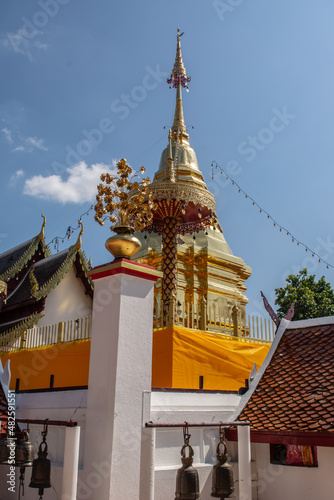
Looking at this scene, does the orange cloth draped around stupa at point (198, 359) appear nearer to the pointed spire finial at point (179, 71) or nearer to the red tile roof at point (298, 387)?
the red tile roof at point (298, 387)

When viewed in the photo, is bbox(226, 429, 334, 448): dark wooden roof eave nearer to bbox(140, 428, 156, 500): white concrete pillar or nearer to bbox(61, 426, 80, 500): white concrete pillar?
bbox(140, 428, 156, 500): white concrete pillar

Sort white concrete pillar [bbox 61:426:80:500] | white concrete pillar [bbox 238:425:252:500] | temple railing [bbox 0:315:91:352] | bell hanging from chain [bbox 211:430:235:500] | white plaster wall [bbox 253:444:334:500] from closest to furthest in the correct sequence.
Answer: white concrete pillar [bbox 61:426:80:500], bell hanging from chain [bbox 211:430:235:500], white concrete pillar [bbox 238:425:252:500], white plaster wall [bbox 253:444:334:500], temple railing [bbox 0:315:91:352]

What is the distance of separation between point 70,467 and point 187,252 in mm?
17259


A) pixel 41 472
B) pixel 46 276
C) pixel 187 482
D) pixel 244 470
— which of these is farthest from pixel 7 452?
pixel 46 276

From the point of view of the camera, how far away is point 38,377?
35.2 feet

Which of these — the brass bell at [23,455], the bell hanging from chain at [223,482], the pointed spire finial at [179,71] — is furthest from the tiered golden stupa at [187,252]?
the brass bell at [23,455]

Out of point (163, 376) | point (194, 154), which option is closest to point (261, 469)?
point (163, 376)

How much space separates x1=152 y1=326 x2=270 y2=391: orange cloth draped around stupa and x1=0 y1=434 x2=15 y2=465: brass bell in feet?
11.2

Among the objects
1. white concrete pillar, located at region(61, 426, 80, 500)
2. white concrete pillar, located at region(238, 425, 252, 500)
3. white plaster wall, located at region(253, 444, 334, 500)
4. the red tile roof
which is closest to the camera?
white concrete pillar, located at region(61, 426, 80, 500)

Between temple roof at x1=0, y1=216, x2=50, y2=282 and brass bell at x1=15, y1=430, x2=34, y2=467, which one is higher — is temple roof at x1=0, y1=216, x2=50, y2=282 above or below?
above

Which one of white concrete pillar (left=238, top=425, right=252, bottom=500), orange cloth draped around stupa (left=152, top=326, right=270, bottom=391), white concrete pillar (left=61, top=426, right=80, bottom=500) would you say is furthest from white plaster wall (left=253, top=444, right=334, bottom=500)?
white concrete pillar (left=61, top=426, right=80, bottom=500)

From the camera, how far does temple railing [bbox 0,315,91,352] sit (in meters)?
9.69

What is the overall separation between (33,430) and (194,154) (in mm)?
13058

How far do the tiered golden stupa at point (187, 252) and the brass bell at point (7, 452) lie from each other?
402 cm
